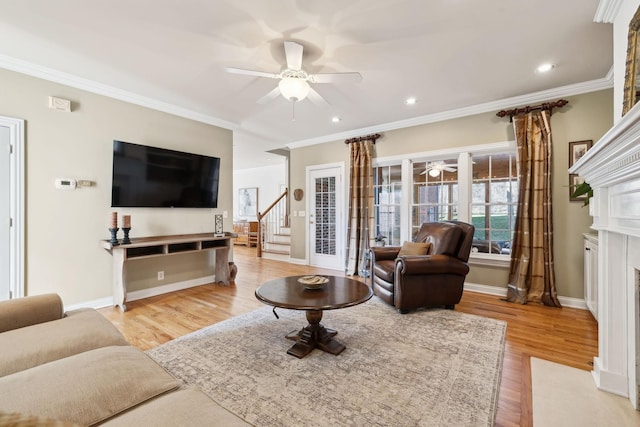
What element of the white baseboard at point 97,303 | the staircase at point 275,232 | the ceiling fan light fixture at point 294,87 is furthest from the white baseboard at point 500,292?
the white baseboard at point 97,303

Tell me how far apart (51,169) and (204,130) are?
1.98 metres

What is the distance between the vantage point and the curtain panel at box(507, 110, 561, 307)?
3.50 metres

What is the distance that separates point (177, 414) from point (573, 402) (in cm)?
225

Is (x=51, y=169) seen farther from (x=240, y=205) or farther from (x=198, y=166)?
(x=240, y=205)

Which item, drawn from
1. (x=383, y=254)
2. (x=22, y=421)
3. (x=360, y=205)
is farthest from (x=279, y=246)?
(x=22, y=421)

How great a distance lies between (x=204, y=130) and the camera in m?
4.52

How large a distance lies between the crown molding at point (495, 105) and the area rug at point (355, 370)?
282 cm

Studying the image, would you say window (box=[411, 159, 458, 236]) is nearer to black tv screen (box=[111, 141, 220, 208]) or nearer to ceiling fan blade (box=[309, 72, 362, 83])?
ceiling fan blade (box=[309, 72, 362, 83])

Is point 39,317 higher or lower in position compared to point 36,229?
lower

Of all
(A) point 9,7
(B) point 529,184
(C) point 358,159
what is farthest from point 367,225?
(A) point 9,7

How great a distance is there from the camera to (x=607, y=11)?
2039 millimetres

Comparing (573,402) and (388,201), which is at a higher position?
(388,201)

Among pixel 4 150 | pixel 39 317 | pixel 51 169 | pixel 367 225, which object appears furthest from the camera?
pixel 367 225

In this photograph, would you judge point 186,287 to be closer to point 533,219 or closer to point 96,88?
point 96,88
